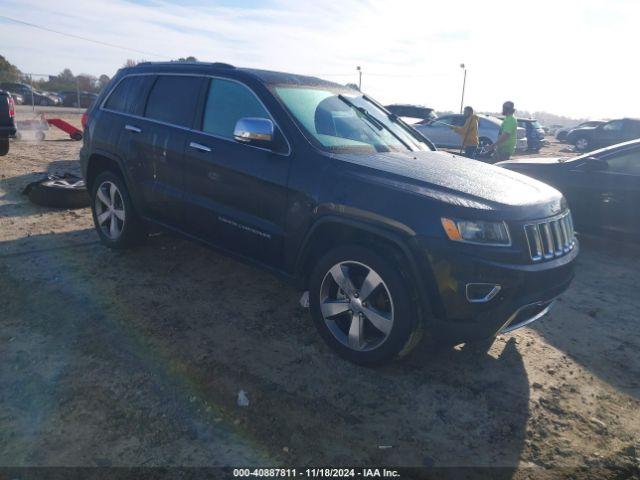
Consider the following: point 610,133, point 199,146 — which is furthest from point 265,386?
point 610,133

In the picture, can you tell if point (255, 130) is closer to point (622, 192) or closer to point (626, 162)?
point (622, 192)

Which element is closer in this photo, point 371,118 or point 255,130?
point 255,130

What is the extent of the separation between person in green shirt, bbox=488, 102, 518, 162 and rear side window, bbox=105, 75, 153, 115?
7.04 meters

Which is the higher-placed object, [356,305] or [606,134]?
[606,134]

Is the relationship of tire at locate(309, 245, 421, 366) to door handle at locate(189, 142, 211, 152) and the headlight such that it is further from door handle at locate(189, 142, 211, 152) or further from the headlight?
door handle at locate(189, 142, 211, 152)

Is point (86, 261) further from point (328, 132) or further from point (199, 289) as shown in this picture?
point (328, 132)

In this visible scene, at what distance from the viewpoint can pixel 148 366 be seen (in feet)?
10.6

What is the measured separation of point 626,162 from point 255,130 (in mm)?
5100

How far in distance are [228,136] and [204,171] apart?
0.35 m

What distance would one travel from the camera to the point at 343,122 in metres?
3.99

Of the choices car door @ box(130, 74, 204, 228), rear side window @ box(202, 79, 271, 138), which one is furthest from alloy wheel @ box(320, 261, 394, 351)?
car door @ box(130, 74, 204, 228)

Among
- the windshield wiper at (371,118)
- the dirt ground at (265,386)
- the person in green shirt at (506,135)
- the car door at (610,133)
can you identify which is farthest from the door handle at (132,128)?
the car door at (610,133)

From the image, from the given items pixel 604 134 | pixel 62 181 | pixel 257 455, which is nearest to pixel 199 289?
pixel 257 455

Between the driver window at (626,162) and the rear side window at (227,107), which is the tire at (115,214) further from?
the driver window at (626,162)
